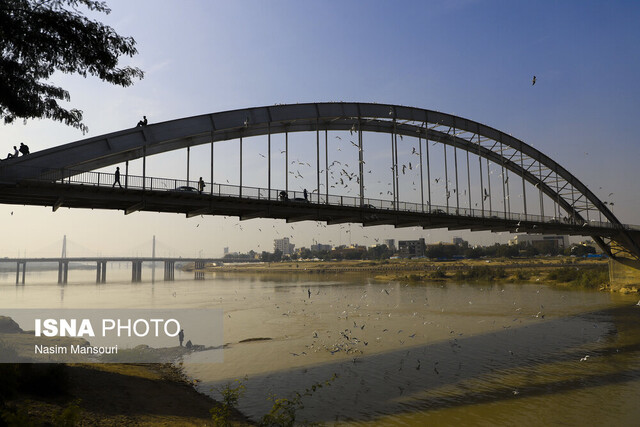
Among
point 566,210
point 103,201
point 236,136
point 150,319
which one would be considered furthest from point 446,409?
point 566,210

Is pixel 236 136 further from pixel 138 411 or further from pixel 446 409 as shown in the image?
pixel 446 409

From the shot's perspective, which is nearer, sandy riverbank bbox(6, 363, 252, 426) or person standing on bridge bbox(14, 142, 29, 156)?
sandy riverbank bbox(6, 363, 252, 426)

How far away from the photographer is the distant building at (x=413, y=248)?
542 feet

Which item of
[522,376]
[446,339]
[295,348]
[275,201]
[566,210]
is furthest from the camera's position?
[566,210]

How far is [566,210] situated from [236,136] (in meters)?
43.8

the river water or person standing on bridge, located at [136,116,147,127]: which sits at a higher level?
person standing on bridge, located at [136,116,147,127]

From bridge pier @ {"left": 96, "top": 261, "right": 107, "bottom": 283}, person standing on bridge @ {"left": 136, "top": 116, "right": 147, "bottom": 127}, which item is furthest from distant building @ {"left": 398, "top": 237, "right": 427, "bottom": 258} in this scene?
person standing on bridge @ {"left": 136, "top": 116, "right": 147, "bottom": 127}

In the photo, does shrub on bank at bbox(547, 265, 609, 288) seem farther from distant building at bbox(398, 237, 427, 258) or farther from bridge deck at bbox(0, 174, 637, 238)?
distant building at bbox(398, 237, 427, 258)

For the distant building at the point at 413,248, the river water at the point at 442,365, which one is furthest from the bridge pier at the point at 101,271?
the distant building at the point at 413,248

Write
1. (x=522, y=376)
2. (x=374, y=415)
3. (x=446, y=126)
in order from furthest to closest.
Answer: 1. (x=446, y=126)
2. (x=522, y=376)
3. (x=374, y=415)

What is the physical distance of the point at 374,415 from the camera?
13.1 meters

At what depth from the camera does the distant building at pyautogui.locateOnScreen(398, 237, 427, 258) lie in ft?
542

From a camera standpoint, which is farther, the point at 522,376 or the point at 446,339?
the point at 446,339

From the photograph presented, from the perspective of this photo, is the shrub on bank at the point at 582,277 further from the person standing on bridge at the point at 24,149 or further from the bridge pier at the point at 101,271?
the bridge pier at the point at 101,271
